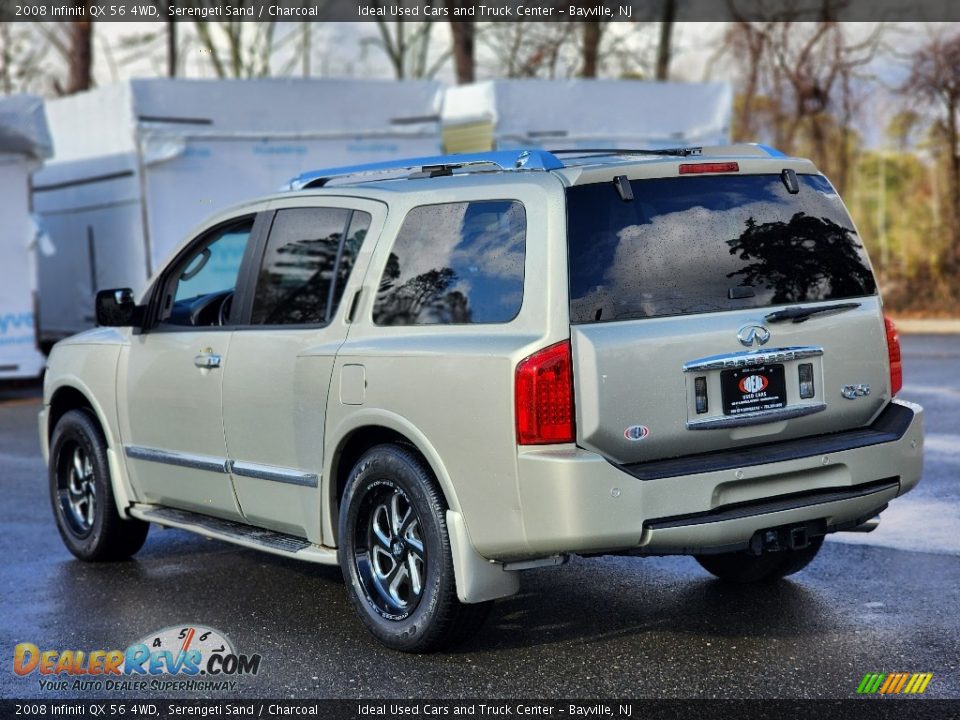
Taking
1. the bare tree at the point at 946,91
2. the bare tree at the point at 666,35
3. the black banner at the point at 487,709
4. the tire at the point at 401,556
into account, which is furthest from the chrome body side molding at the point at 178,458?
the bare tree at the point at 666,35

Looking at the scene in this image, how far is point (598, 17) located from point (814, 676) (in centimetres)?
2444

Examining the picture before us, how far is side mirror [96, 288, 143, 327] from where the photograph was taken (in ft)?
22.3

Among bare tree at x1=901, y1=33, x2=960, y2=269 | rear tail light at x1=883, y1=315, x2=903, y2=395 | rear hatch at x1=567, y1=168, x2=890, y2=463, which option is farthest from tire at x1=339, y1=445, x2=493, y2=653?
bare tree at x1=901, y1=33, x2=960, y2=269

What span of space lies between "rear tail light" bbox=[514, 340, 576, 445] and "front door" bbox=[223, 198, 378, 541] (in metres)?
1.12

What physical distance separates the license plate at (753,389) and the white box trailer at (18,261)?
498 inches

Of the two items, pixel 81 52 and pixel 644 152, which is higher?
pixel 644 152

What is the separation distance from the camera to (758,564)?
620cm

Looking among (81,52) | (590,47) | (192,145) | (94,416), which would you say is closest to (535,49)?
(590,47)

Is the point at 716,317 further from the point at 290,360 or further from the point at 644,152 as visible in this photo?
the point at 290,360

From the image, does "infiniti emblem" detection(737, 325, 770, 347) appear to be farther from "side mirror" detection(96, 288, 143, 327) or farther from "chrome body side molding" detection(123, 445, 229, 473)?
"side mirror" detection(96, 288, 143, 327)

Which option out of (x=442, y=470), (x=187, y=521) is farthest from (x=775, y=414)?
(x=187, y=521)

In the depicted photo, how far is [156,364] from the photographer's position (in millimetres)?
6703

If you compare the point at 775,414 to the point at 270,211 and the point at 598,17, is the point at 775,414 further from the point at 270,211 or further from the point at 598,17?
the point at 598,17

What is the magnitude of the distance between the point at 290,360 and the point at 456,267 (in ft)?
3.20
